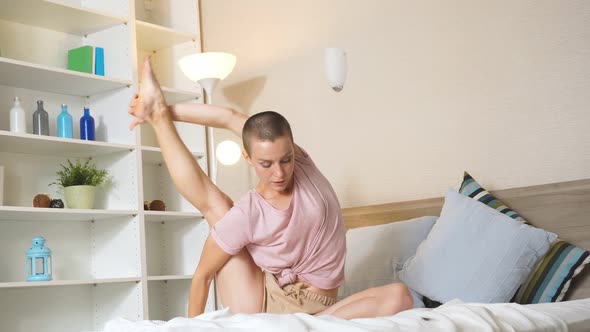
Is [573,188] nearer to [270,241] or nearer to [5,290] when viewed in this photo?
[270,241]

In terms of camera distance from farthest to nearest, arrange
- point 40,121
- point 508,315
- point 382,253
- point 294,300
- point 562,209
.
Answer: point 40,121
point 382,253
point 562,209
point 294,300
point 508,315

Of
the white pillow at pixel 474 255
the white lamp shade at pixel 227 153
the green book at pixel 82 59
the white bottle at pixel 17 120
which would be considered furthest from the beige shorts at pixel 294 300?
the green book at pixel 82 59

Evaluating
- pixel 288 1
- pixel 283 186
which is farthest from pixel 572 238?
pixel 288 1

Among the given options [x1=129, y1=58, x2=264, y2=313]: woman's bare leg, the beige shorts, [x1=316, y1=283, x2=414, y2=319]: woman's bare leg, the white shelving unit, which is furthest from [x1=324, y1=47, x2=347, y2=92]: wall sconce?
[x1=316, y1=283, x2=414, y2=319]: woman's bare leg

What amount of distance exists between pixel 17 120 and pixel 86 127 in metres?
0.42

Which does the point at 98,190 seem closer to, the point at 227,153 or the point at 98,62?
the point at 98,62

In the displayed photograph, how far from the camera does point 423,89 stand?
136 inches

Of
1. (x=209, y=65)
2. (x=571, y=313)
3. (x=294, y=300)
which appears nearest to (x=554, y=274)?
(x=571, y=313)

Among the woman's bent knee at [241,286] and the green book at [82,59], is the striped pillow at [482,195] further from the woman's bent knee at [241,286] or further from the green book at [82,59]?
the green book at [82,59]

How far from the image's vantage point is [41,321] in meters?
4.02

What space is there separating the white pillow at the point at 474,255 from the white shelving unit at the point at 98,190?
74.4 inches

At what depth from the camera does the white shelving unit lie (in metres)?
3.95

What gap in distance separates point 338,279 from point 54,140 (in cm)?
200

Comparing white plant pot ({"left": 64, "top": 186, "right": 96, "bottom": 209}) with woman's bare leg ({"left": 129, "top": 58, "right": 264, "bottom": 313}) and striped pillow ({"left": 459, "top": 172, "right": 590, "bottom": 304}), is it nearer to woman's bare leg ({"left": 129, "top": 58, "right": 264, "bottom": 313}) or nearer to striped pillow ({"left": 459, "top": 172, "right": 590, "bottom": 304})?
woman's bare leg ({"left": 129, "top": 58, "right": 264, "bottom": 313})
